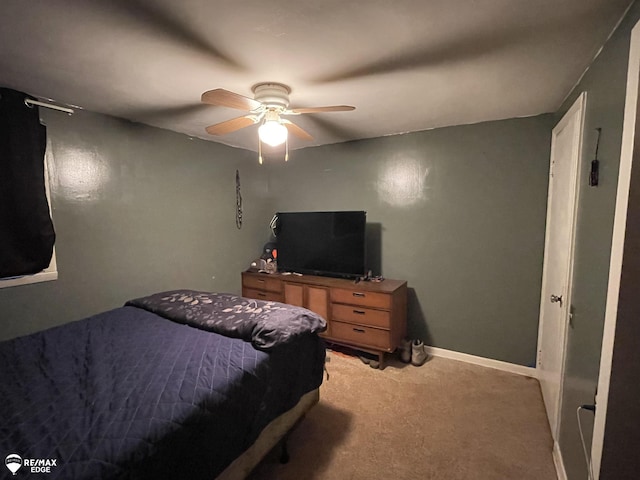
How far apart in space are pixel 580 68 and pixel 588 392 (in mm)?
1713

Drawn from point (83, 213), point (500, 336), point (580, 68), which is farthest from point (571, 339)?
point (83, 213)

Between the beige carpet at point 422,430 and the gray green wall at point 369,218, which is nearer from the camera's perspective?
the beige carpet at point 422,430

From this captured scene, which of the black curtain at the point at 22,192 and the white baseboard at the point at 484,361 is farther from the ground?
the black curtain at the point at 22,192

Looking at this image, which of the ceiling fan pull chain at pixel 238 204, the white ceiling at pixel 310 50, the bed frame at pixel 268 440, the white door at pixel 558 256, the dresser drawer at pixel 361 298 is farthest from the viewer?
the ceiling fan pull chain at pixel 238 204

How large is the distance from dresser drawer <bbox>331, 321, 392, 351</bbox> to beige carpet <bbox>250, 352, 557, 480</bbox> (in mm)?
254

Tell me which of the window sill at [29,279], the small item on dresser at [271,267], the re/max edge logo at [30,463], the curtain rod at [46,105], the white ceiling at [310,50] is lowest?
the re/max edge logo at [30,463]

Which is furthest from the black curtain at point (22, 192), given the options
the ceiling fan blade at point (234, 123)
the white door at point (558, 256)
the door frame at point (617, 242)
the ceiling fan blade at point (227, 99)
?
the white door at point (558, 256)

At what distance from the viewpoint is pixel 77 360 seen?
1.51 m

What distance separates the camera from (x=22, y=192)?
2000 mm

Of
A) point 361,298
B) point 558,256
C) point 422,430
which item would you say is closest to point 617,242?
point 558,256

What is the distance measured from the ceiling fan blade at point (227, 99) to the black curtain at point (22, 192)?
4.69ft

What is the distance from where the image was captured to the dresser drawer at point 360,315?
280 centimetres

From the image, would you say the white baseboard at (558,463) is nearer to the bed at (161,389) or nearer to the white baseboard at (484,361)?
the white baseboard at (484,361)

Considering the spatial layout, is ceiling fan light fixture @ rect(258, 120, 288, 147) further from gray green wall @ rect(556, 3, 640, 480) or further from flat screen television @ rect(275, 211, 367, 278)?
gray green wall @ rect(556, 3, 640, 480)
